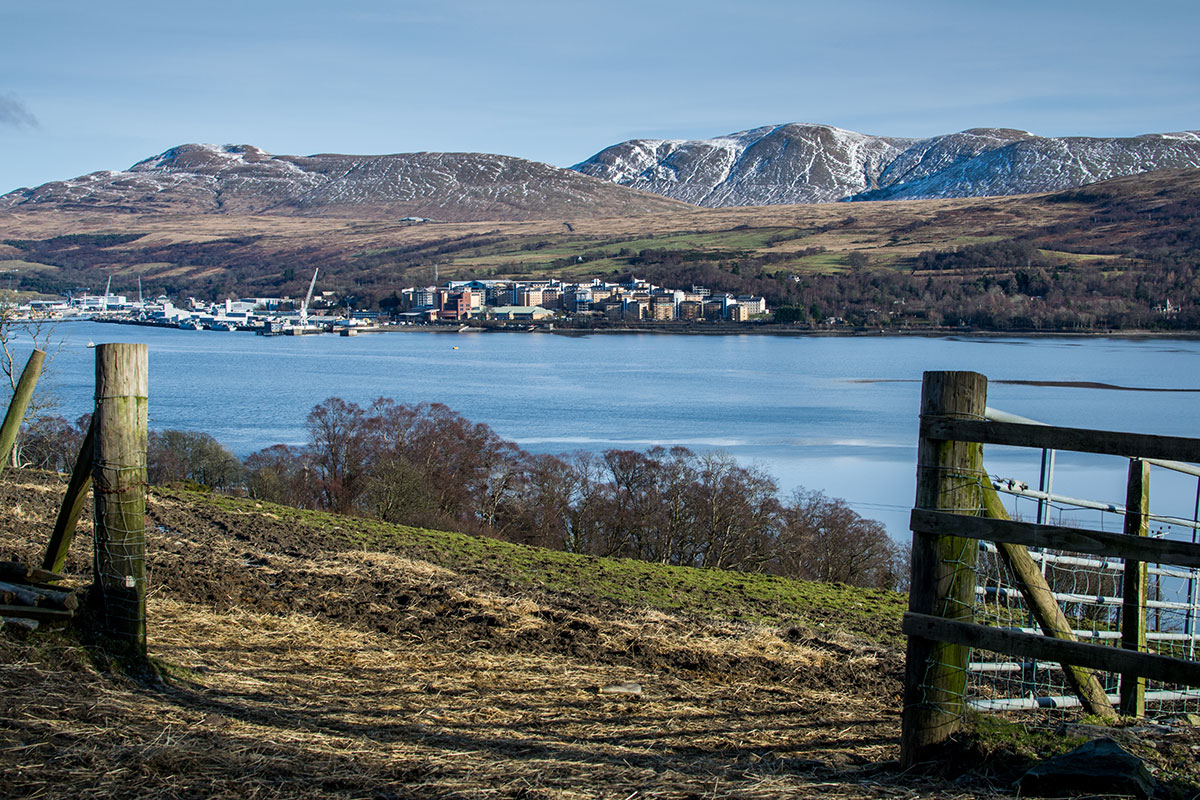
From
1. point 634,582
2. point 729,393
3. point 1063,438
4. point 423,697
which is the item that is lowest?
point 729,393

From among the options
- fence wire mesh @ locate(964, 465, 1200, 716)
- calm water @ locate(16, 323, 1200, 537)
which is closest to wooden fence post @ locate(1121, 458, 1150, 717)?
fence wire mesh @ locate(964, 465, 1200, 716)

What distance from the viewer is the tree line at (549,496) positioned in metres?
21.5

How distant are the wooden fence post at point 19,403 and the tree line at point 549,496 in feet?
40.7

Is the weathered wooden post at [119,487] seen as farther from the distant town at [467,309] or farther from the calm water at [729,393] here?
the distant town at [467,309]

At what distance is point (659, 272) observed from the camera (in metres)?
154

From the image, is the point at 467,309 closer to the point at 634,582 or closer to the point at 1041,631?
the point at 634,582

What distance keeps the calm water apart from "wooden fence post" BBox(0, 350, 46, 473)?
22.5 m

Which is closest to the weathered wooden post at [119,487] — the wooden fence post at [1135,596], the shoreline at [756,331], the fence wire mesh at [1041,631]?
the fence wire mesh at [1041,631]

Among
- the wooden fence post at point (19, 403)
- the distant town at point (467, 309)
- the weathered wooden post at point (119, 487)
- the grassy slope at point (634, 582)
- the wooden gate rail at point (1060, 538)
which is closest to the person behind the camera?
the wooden gate rail at point (1060, 538)

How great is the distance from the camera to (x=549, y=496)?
24.5m

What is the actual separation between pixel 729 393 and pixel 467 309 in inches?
3441

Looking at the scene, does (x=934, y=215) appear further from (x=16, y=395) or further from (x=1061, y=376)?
(x=16, y=395)

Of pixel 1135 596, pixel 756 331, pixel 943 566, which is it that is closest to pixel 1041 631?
pixel 1135 596

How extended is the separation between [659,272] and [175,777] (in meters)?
152
